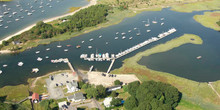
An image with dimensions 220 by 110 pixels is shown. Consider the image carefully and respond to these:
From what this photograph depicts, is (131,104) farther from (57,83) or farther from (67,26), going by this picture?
(67,26)

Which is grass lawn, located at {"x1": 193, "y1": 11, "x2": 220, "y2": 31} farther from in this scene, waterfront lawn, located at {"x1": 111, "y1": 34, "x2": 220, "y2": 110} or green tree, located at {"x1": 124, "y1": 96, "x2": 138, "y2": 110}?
green tree, located at {"x1": 124, "y1": 96, "x2": 138, "y2": 110}

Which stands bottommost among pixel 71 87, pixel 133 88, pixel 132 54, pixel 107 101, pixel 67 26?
pixel 107 101

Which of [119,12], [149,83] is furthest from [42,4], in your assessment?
[149,83]

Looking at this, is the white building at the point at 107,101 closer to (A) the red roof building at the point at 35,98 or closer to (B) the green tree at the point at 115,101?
(B) the green tree at the point at 115,101

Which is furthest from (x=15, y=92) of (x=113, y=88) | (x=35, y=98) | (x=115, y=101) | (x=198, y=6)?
(x=198, y=6)

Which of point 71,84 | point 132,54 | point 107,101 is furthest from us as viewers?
point 132,54

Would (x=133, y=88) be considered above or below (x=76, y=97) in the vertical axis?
below
